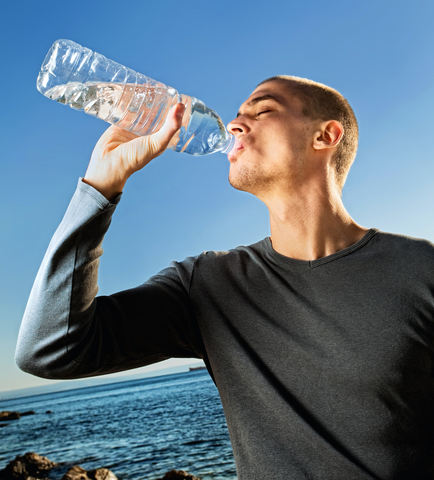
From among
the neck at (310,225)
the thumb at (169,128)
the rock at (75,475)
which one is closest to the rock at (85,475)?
the rock at (75,475)

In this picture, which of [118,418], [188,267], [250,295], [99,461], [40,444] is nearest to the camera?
[250,295]

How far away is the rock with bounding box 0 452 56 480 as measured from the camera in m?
12.2

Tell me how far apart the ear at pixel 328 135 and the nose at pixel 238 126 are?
1.26 ft

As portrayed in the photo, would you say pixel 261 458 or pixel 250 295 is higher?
pixel 250 295

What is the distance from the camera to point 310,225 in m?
2.00

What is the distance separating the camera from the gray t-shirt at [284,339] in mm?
1353

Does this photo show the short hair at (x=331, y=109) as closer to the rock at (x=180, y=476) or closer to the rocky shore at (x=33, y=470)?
the rock at (x=180, y=476)

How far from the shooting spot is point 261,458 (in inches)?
59.1

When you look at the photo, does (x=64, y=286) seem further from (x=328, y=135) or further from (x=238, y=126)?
(x=328, y=135)

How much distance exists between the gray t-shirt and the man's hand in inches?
2.7

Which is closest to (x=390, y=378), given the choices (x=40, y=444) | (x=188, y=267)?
(x=188, y=267)

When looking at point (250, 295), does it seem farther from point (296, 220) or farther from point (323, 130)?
point (323, 130)

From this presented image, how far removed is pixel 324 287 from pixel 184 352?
707 millimetres

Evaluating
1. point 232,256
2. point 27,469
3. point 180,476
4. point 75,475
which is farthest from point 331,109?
point 27,469
